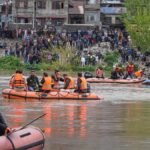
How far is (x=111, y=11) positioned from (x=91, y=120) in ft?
265

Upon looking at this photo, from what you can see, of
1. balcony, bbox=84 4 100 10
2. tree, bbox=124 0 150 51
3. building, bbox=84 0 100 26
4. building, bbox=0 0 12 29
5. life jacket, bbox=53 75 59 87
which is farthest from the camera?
balcony, bbox=84 4 100 10

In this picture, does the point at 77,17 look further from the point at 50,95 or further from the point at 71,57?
the point at 50,95

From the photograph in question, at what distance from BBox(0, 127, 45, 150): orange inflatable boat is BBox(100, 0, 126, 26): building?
281 feet

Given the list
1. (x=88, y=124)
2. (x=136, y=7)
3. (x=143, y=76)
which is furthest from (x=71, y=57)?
(x=88, y=124)

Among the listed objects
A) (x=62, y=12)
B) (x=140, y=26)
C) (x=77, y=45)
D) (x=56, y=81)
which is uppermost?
(x=62, y=12)

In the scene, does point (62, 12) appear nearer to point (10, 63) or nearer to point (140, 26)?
point (140, 26)

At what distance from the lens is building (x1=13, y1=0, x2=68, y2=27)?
4033 inches

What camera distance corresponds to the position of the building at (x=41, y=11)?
10244cm

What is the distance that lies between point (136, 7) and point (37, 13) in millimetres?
13862

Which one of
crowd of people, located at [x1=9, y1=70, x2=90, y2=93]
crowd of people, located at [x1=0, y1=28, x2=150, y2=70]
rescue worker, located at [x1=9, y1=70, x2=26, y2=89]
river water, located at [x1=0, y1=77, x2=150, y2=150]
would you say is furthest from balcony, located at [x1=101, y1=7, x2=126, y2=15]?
rescue worker, located at [x1=9, y1=70, x2=26, y2=89]

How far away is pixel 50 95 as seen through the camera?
122ft

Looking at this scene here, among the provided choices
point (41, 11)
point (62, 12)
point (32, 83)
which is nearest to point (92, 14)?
point (62, 12)

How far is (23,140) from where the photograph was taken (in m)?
17.7

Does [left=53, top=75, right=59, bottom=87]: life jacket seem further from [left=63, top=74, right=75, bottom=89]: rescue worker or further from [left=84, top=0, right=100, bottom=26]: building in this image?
[left=84, top=0, right=100, bottom=26]: building
